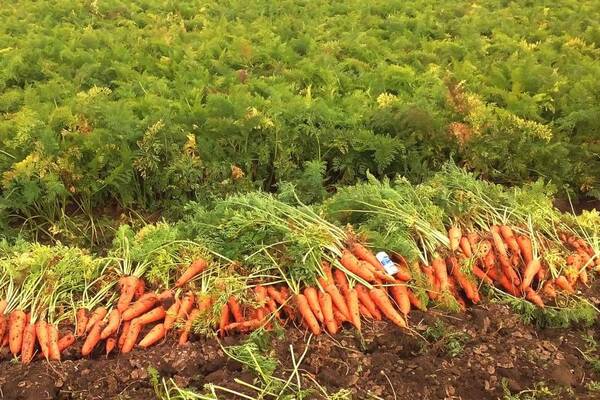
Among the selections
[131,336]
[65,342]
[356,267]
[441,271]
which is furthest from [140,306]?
[441,271]

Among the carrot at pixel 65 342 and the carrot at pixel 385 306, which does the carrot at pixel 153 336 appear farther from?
the carrot at pixel 385 306

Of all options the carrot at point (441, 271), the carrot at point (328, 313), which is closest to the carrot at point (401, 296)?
the carrot at point (441, 271)

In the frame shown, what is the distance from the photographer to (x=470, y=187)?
4.98 m

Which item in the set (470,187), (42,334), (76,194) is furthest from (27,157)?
(470,187)

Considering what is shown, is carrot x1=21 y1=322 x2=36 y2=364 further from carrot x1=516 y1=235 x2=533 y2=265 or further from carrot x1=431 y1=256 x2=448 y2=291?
carrot x1=516 y1=235 x2=533 y2=265

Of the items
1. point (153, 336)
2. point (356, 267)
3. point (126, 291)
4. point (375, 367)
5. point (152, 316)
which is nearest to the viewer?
point (375, 367)

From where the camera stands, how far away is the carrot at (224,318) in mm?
3879

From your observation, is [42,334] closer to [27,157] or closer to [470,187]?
[27,157]

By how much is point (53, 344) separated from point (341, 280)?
196 centimetres

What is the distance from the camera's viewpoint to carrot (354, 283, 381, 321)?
408cm

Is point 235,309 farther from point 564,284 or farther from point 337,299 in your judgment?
point 564,284

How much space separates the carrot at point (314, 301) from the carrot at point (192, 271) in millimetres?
764

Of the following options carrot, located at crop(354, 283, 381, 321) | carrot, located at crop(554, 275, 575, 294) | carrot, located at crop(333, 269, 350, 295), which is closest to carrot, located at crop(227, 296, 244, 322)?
carrot, located at crop(333, 269, 350, 295)

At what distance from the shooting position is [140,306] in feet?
13.2
